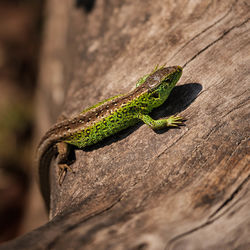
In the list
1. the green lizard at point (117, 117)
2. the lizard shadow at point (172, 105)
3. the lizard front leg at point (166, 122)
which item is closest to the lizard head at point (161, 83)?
the green lizard at point (117, 117)

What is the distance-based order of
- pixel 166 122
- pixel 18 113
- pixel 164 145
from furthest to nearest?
1. pixel 18 113
2. pixel 166 122
3. pixel 164 145

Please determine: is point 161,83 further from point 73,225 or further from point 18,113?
point 18,113

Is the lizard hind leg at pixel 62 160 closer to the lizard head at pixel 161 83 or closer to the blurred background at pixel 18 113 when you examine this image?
the lizard head at pixel 161 83

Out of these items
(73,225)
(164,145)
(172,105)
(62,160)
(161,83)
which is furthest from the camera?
(62,160)

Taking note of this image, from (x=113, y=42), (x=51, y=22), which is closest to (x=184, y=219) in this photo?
(x=113, y=42)

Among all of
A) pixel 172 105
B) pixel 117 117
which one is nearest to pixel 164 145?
pixel 172 105

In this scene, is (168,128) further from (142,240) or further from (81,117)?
(142,240)

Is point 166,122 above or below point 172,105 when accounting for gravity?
below
